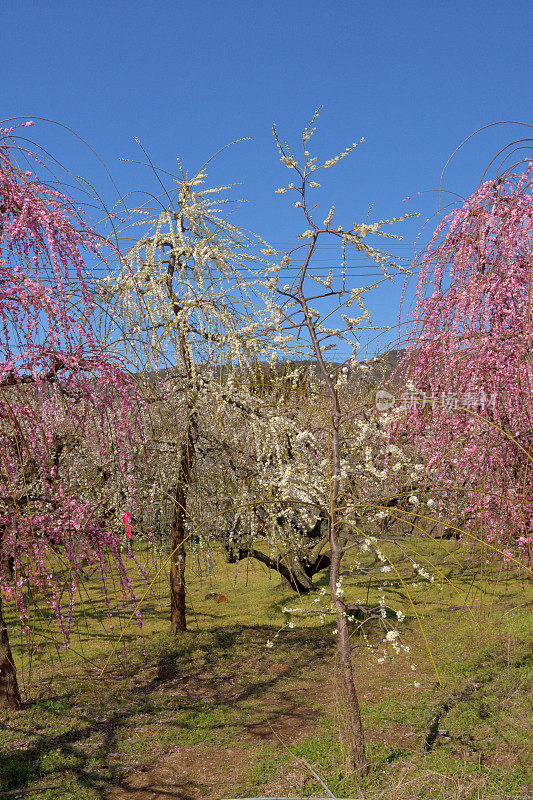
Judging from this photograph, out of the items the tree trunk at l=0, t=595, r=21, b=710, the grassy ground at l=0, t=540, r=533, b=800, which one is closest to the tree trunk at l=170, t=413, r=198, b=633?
the grassy ground at l=0, t=540, r=533, b=800

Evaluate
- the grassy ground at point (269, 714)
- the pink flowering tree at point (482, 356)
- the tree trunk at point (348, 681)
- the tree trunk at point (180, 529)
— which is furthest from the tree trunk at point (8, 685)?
the pink flowering tree at point (482, 356)

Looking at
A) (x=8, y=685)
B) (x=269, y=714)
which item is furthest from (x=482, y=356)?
(x=8, y=685)

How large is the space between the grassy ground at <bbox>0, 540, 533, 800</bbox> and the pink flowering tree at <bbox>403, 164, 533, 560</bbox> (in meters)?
0.81

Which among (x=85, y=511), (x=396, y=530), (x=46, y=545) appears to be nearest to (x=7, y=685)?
(x=85, y=511)

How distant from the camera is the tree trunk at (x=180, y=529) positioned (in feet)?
26.1

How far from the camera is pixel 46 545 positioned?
17.0 ft

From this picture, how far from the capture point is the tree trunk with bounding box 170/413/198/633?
7.97m

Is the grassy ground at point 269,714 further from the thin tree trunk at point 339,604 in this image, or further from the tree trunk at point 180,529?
A: the tree trunk at point 180,529

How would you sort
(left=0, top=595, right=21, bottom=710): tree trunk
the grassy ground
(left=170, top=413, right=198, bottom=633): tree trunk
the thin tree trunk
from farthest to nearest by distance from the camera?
(left=170, top=413, right=198, bottom=633): tree trunk, (left=0, top=595, right=21, bottom=710): tree trunk, the grassy ground, the thin tree trunk

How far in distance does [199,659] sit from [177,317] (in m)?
5.37

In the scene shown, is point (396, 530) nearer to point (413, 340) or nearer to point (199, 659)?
point (199, 659)

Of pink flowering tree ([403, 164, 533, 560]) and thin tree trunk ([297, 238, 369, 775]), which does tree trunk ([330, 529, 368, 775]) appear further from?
pink flowering tree ([403, 164, 533, 560])

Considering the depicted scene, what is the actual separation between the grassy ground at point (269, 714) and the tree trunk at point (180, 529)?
0.43 m

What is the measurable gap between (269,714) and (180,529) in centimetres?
286
